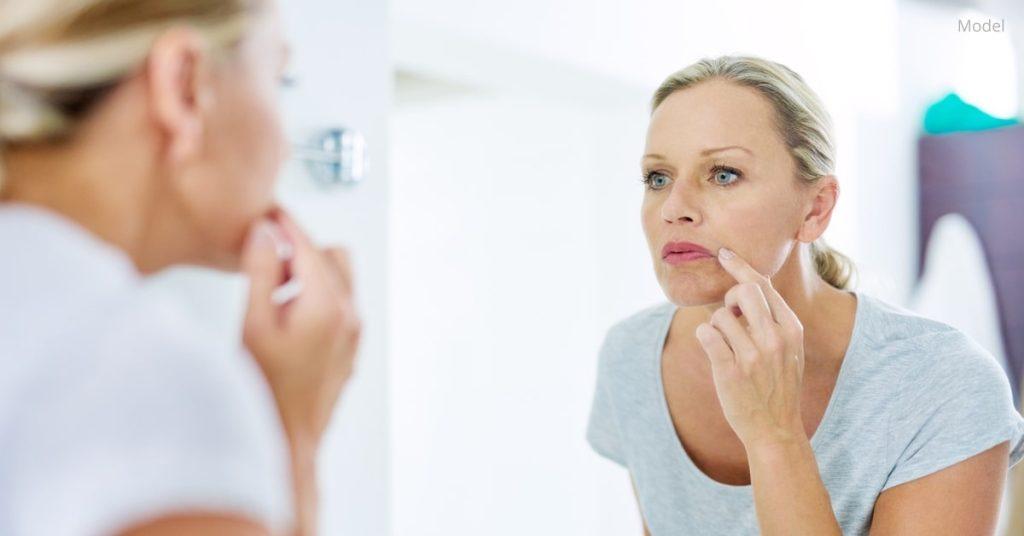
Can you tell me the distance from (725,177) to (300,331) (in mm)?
501

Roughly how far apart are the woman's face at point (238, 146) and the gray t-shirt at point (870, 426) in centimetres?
56

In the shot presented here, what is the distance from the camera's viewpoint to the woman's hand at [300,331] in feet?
1.38

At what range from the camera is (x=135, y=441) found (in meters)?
0.32

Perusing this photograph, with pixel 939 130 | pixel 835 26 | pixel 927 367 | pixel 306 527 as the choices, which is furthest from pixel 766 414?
pixel 939 130

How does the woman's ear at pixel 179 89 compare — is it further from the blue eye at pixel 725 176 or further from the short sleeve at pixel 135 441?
the blue eye at pixel 725 176

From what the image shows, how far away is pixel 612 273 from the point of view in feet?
6.82

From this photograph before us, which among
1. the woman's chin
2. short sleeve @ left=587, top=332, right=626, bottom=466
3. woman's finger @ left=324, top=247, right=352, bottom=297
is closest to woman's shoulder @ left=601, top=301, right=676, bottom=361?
short sleeve @ left=587, top=332, right=626, bottom=466

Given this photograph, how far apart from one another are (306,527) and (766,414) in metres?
0.44

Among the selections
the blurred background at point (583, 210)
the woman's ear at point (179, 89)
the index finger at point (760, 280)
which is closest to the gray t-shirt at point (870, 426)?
the index finger at point (760, 280)

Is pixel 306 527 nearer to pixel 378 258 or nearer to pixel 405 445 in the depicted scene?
pixel 378 258

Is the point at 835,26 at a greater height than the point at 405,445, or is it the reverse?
the point at 835,26

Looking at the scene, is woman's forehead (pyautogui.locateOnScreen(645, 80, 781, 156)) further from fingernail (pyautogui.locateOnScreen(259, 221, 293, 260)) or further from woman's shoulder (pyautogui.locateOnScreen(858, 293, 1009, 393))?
fingernail (pyautogui.locateOnScreen(259, 221, 293, 260))

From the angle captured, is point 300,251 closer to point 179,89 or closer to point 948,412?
point 179,89

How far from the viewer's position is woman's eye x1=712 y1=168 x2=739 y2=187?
0.84 metres
